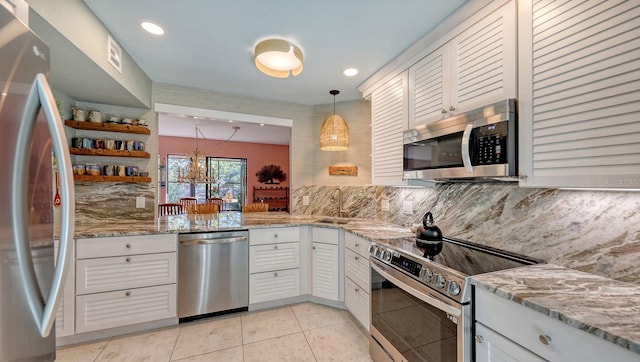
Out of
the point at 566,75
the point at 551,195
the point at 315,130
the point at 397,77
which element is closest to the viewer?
the point at 566,75

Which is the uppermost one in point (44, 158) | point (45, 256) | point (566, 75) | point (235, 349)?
point (566, 75)

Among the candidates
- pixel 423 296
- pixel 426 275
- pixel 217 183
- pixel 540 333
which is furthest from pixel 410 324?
pixel 217 183

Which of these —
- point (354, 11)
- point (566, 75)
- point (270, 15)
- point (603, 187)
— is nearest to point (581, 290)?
point (603, 187)

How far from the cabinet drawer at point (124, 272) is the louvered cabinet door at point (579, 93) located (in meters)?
2.74

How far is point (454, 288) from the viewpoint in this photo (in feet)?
3.99

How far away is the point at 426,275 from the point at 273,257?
1.69 metres

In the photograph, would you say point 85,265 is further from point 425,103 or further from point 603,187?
point 603,187

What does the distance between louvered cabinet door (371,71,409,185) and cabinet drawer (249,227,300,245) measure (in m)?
1.02

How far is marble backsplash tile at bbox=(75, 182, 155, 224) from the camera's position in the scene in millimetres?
2676

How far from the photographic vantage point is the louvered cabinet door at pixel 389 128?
89.7 inches

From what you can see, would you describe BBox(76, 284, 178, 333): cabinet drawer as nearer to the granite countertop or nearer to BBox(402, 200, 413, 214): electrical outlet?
BBox(402, 200, 413, 214): electrical outlet

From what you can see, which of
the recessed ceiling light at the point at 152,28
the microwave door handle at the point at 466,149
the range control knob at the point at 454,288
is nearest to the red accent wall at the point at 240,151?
the recessed ceiling light at the point at 152,28

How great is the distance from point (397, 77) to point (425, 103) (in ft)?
1.68

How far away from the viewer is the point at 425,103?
6.57ft
